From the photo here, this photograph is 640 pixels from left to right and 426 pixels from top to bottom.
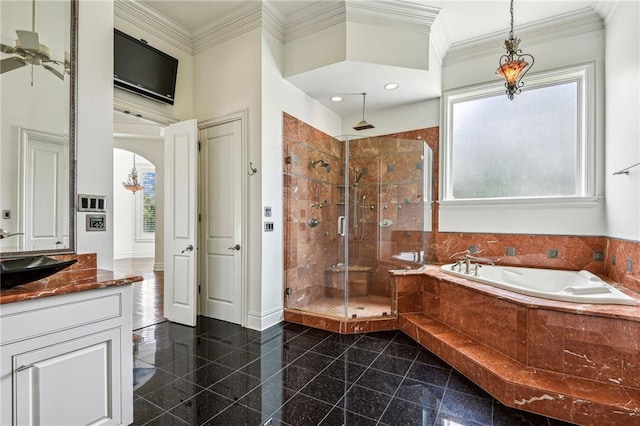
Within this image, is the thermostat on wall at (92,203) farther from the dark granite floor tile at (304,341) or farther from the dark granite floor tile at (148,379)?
the dark granite floor tile at (304,341)

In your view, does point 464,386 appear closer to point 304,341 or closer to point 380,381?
point 380,381

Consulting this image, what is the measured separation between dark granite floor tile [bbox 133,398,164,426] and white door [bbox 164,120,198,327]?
4.43ft

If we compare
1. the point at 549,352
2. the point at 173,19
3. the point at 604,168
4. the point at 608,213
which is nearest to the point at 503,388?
the point at 549,352

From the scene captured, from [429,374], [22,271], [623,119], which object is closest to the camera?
[22,271]

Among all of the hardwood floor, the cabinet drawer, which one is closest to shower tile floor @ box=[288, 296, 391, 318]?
the hardwood floor

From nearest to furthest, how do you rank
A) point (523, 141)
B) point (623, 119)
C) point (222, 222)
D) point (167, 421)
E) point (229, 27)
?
point (167, 421), point (623, 119), point (229, 27), point (222, 222), point (523, 141)

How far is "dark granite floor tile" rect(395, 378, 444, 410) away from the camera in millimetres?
1949

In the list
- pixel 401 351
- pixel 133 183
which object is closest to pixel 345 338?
pixel 401 351

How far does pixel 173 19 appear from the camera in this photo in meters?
3.32

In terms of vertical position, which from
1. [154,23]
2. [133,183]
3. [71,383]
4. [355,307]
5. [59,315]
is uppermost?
[154,23]

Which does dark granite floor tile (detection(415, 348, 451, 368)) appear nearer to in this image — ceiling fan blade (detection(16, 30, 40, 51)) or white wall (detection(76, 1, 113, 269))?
white wall (detection(76, 1, 113, 269))

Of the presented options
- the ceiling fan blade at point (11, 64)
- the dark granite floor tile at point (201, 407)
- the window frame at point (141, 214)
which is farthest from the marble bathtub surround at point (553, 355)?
the window frame at point (141, 214)

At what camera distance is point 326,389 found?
6.82 ft

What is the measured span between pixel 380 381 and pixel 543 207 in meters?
2.70
